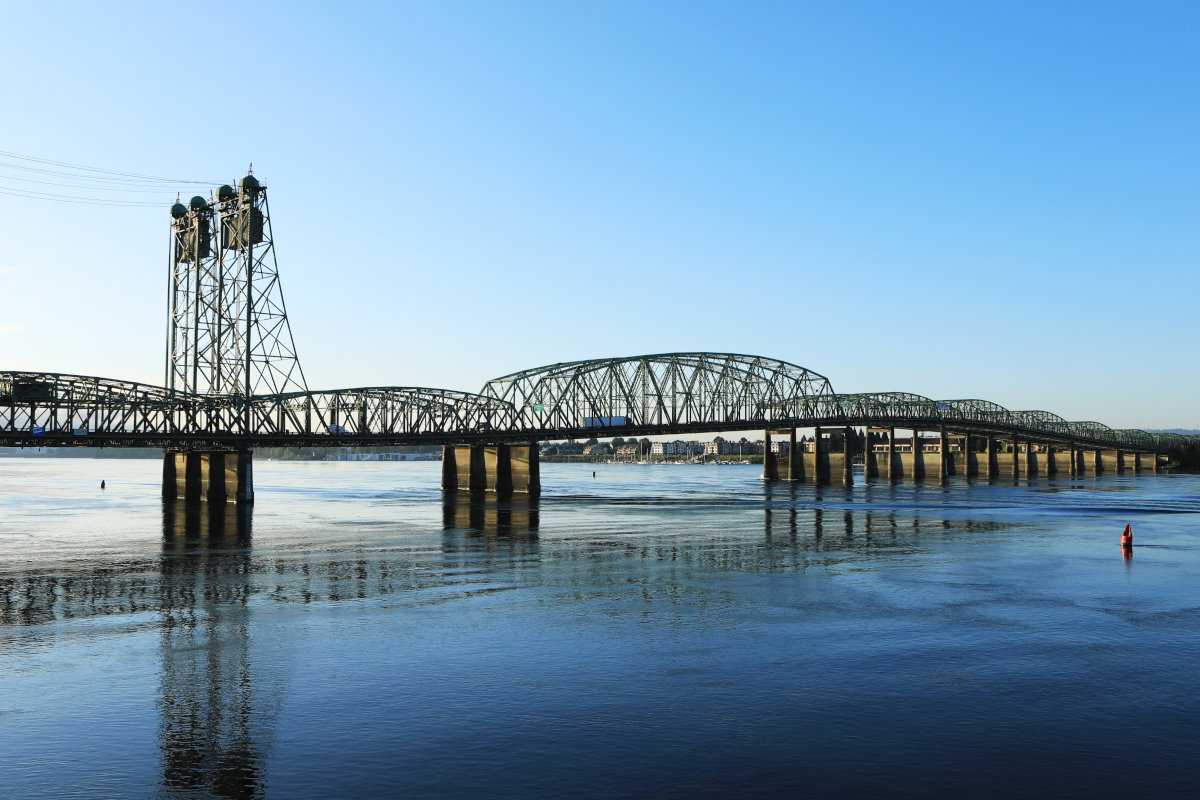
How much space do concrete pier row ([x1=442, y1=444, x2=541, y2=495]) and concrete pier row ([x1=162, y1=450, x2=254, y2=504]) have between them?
1198 inches

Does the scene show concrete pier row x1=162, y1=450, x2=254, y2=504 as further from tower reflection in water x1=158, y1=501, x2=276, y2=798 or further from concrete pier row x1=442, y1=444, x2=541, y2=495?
tower reflection in water x1=158, y1=501, x2=276, y2=798

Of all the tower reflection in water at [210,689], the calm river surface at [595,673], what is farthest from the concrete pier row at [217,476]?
the tower reflection in water at [210,689]

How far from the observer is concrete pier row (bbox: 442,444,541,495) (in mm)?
125938

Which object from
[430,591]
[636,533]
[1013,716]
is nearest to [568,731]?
[1013,716]

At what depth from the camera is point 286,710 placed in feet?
70.6

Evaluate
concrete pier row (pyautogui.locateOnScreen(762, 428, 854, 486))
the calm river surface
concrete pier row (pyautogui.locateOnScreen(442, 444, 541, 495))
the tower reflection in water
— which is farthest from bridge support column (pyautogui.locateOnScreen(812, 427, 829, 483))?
the tower reflection in water

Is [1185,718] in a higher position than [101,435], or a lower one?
lower

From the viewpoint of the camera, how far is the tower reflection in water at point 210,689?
17.5 metres

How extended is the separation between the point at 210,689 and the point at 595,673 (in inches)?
385

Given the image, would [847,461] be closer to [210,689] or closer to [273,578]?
[273,578]

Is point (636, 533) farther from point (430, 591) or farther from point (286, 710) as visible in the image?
point (286, 710)

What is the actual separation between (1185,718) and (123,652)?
28.1 meters

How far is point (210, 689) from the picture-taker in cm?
2319

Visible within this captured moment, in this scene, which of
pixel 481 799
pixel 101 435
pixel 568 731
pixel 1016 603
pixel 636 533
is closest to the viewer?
pixel 481 799
